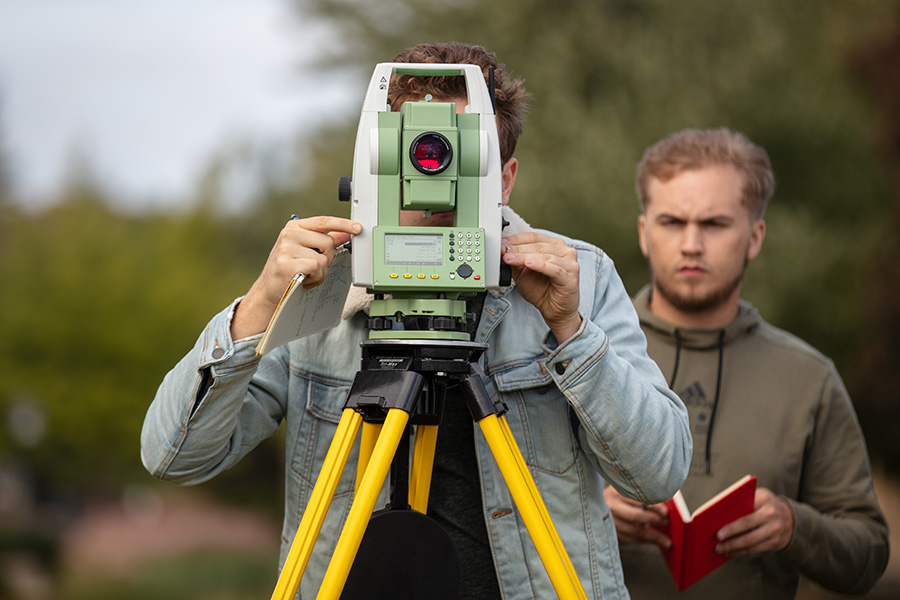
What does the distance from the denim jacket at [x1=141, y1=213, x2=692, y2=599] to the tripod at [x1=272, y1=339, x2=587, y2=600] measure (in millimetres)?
202

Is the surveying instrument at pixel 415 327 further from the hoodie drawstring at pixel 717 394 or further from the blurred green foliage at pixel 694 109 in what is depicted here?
the blurred green foliage at pixel 694 109

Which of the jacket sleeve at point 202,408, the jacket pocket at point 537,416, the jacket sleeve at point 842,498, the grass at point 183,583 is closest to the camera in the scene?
the jacket sleeve at point 202,408

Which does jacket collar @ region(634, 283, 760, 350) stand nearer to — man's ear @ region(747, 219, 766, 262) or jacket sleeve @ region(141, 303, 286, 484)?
man's ear @ region(747, 219, 766, 262)

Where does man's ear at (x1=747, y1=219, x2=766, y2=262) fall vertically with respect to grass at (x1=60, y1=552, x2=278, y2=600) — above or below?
above

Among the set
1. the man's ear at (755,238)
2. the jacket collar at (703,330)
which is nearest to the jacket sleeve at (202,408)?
the jacket collar at (703,330)

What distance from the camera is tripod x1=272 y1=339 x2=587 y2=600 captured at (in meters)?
1.76

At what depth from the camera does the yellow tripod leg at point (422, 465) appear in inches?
78.0

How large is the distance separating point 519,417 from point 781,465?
Answer: 1355 mm

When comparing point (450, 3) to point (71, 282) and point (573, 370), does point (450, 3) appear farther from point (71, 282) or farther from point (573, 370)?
point (573, 370)

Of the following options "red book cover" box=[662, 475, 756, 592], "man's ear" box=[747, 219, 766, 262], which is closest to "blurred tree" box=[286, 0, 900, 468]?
"man's ear" box=[747, 219, 766, 262]

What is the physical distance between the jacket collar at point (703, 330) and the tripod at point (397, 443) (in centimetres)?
158

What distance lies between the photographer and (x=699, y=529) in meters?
2.78

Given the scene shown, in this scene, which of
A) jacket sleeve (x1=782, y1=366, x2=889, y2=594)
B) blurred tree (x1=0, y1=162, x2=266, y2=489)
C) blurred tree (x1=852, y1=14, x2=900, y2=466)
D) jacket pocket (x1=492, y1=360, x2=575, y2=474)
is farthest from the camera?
blurred tree (x1=0, y1=162, x2=266, y2=489)

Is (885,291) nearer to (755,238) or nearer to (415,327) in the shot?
(755,238)
